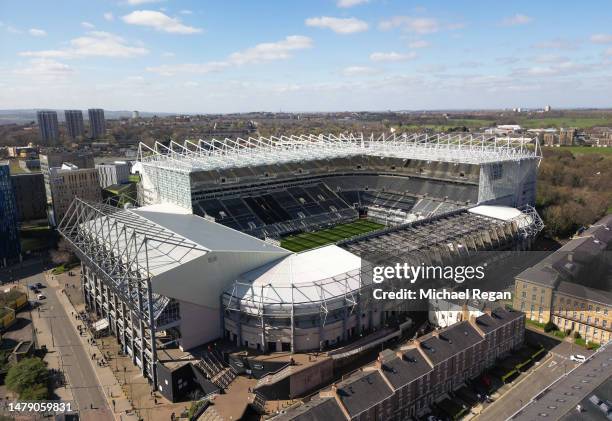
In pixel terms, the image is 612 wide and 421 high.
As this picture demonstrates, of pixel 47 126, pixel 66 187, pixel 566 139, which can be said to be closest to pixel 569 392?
pixel 66 187

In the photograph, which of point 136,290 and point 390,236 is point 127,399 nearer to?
point 136,290

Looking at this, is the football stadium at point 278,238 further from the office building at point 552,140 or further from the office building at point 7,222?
the office building at point 552,140

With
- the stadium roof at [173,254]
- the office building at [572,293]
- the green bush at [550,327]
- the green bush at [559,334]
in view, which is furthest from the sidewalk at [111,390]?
the green bush at [559,334]

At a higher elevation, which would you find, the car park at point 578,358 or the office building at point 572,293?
the office building at point 572,293

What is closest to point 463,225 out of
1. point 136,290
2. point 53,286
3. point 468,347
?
point 468,347

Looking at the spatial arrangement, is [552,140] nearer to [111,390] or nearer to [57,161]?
[57,161]

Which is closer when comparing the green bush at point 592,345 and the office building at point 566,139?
the green bush at point 592,345

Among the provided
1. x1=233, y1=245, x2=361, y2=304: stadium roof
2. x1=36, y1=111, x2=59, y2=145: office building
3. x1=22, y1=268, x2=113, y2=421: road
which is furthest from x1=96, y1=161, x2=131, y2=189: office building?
x1=36, y1=111, x2=59, y2=145: office building

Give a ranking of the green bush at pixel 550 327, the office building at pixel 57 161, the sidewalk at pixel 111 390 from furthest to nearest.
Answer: the office building at pixel 57 161
the green bush at pixel 550 327
the sidewalk at pixel 111 390
